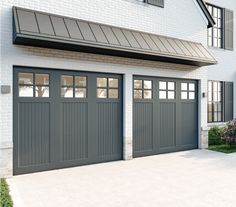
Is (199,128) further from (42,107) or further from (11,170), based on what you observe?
(11,170)

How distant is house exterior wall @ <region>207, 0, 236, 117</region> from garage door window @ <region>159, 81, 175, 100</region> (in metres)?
3.51

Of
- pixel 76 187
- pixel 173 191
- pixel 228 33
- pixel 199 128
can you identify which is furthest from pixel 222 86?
pixel 76 187

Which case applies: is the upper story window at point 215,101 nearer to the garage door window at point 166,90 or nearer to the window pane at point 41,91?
the garage door window at point 166,90

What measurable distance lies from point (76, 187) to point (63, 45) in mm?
3402

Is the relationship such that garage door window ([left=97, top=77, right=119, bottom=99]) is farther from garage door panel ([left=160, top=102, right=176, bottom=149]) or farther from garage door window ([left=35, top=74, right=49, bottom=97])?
garage door panel ([left=160, top=102, right=176, bottom=149])

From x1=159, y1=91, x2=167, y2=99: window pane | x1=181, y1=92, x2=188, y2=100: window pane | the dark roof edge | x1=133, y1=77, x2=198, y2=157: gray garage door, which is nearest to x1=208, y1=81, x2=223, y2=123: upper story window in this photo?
x1=133, y1=77, x2=198, y2=157: gray garage door

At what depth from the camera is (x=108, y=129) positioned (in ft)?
25.3

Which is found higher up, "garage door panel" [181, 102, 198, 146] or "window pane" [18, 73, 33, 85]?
"window pane" [18, 73, 33, 85]

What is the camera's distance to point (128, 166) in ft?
23.5

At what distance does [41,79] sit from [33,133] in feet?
4.57

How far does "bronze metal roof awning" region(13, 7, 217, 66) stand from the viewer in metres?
5.89

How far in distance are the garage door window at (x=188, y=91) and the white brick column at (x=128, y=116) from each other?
7.98ft

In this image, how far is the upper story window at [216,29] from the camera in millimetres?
12156

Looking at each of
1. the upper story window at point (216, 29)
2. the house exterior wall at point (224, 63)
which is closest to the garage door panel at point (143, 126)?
the house exterior wall at point (224, 63)
